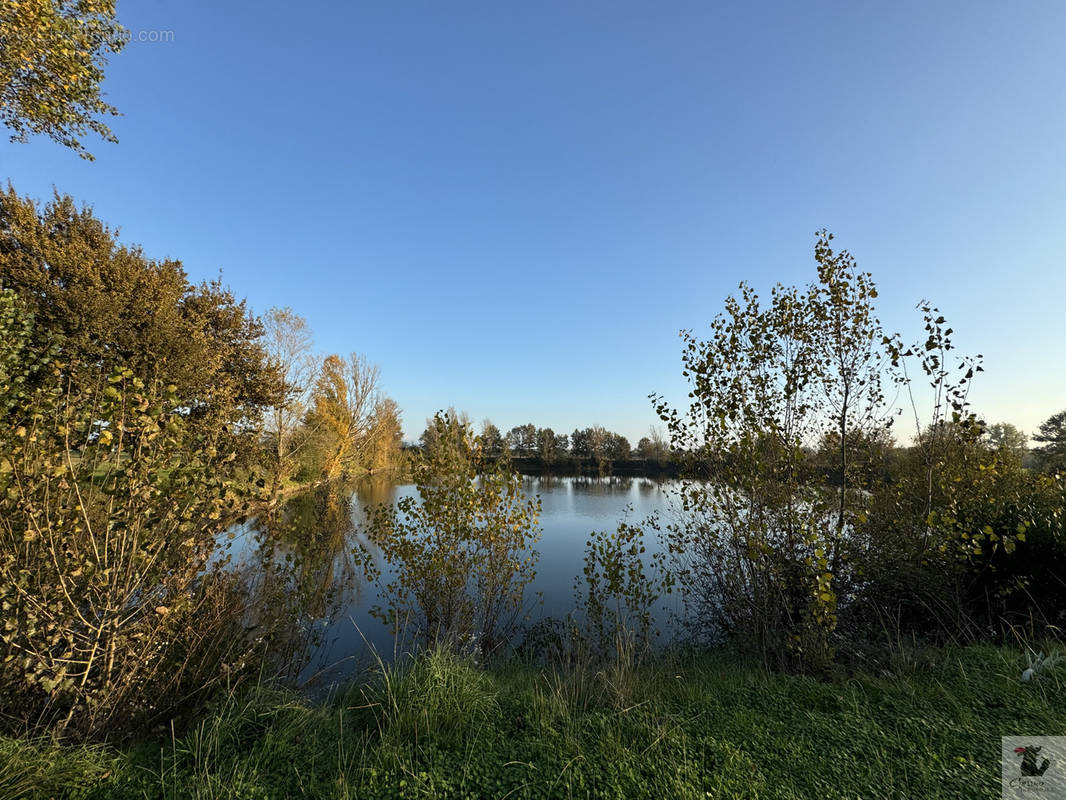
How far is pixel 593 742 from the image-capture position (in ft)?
9.45

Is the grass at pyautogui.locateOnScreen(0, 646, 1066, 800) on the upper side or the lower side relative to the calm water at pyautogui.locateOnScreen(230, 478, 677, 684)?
upper

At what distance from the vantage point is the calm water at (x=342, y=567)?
5781 millimetres

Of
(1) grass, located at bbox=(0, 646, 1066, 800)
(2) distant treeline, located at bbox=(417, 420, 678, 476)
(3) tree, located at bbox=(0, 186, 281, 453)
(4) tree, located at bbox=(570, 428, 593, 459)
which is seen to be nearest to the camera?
(1) grass, located at bbox=(0, 646, 1066, 800)

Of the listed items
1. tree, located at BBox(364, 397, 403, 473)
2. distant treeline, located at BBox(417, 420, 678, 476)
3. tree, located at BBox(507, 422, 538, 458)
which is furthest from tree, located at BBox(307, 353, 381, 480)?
tree, located at BBox(507, 422, 538, 458)

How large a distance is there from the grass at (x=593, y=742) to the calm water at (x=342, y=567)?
6.35 feet

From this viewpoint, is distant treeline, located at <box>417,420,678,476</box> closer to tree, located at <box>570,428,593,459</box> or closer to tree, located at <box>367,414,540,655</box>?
tree, located at <box>570,428,593,459</box>

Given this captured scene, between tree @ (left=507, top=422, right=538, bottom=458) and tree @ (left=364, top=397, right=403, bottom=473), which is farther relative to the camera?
tree @ (left=507, top=422, right=538, bottom=458)

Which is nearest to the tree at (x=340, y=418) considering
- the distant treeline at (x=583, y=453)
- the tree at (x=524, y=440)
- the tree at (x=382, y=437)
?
the tree at (x=382, y=437)

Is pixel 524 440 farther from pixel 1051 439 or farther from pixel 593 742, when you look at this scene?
pixel 593 742

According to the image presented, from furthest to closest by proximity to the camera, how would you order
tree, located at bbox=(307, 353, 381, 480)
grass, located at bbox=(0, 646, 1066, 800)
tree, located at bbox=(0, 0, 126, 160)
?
tree, located at bbox=(307, 353, 381, 480), tree, located at bbox=(0, 0, 126, 160), grass, located at bbox=(0, 646, 1066, 800)

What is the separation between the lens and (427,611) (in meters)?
5.88

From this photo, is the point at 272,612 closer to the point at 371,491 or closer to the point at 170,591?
the point at 170,591

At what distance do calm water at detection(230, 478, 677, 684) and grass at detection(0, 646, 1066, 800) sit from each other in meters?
1.94

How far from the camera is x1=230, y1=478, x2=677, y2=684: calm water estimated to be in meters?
5.78
